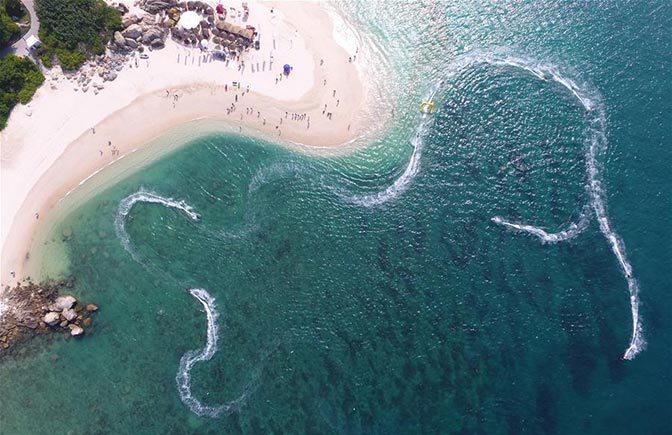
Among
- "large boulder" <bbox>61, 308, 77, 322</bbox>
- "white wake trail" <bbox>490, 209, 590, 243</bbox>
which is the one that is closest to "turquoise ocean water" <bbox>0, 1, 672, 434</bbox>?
"white wake trail" <bbox>490, 209, 590, 243</bbox>

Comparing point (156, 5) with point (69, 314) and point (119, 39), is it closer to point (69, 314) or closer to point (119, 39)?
point (119, 39)

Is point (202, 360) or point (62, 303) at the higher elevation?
point (62, 303)

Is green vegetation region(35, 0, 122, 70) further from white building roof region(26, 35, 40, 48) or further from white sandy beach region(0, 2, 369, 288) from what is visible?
white sandy beach region(0, 2, 369, 288)

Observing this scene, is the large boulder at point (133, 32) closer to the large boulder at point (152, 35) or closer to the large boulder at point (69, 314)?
the large boulder at point (152, 35)

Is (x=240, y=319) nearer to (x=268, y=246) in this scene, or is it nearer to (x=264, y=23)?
(x=268, y=246)

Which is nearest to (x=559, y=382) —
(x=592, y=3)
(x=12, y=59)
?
(x=592, y=3)

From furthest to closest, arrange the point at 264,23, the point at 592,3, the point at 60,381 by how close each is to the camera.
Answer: the point at 592,3 → the point at 264,23 → the point at 60,381

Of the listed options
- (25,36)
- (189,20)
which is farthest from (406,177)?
(25,36)
